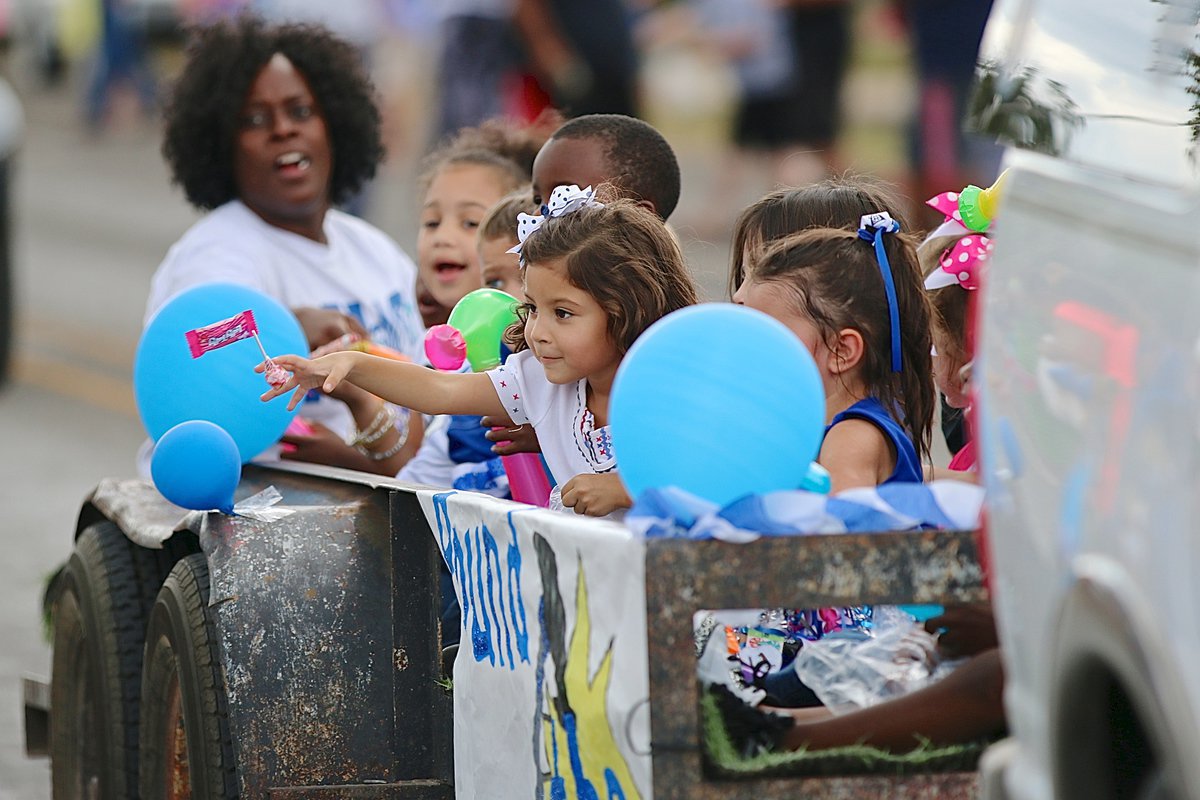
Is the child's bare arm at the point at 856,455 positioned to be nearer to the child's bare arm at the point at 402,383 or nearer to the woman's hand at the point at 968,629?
the woman's hand at the point at 968,629

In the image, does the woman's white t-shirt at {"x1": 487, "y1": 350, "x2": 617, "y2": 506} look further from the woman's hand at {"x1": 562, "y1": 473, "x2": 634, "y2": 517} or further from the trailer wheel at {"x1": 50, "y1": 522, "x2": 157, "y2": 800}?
the trailer wheel at {"x1": 50, "y1": 522, "x2": 157, "y2": 800}

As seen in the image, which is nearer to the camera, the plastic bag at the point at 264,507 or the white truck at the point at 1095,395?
the white truck at the point at 1095,395

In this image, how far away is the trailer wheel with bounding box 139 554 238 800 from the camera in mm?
3916

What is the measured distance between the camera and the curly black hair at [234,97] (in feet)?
19.2

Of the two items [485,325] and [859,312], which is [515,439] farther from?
[859,312]

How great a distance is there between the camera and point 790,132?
565 inches

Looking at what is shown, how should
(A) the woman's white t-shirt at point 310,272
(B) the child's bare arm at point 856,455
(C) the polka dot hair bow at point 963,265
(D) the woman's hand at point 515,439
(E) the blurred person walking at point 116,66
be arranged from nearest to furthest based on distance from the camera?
(B) the child's bare arm at point 856,455, (C) the polka dot hair bow at point 963,265, (D) the woman's hand at point 515,439, (A) the woman's white t-shirt at point 310,272, (E) the blurred person walking at point 116,66

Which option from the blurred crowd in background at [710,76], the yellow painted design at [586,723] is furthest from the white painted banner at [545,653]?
the blurred crowd in background at [710,76]

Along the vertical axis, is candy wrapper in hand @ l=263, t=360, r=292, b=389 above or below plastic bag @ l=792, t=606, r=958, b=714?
above

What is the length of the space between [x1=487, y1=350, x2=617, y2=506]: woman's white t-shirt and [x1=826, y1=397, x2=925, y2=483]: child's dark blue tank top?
0.53 meters

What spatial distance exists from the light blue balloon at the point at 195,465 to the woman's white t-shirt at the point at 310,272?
132cm

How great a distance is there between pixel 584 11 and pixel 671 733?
11.0m

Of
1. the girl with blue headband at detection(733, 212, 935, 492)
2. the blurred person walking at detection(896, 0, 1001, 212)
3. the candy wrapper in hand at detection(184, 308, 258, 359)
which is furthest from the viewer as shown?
the blurred person walking at detection(896, 0, 1001, 212)

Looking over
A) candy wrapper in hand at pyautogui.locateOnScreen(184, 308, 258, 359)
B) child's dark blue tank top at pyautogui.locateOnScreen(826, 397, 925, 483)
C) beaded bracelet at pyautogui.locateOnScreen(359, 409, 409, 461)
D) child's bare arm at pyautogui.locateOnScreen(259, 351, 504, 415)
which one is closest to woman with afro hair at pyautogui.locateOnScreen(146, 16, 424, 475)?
beaded bracelet at pyautogui.locateOnScreen(359, 409, 409, 461)
